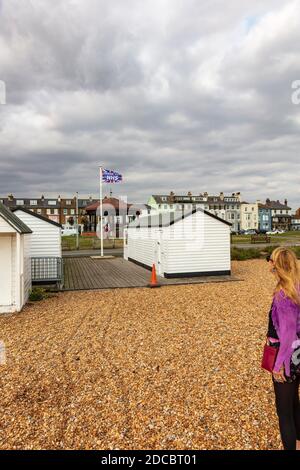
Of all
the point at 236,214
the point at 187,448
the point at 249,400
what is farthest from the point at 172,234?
the point at 236,214

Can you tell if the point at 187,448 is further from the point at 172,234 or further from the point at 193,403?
the point at 172,234

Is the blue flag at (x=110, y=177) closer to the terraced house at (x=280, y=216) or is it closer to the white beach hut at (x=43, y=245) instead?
the white beach hut at (x=43, y=245)

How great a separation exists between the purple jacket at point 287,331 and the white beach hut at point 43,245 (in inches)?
474

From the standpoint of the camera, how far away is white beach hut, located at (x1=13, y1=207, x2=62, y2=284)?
14.2 metres

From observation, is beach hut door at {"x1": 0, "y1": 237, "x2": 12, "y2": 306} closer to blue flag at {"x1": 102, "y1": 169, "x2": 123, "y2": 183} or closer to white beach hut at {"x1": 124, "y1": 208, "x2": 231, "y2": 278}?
white beach hut at {"x1": 124, "y1": 208, "x2": 231, "y2": 278}

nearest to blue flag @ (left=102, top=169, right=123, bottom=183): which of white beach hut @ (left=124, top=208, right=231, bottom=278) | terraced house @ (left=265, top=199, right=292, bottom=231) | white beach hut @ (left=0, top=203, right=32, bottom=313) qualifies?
white beach hut @ (left=124, top=208, right=231, bottom=278)

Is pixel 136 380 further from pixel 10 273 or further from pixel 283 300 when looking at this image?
pixel 10 273

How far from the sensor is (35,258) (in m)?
13.9

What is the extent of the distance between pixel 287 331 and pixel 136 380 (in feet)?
9.25

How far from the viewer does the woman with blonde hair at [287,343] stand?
9.93 ft

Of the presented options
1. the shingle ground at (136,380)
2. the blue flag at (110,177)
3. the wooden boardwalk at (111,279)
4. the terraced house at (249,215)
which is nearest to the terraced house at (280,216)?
the terraced house at (249,215)
